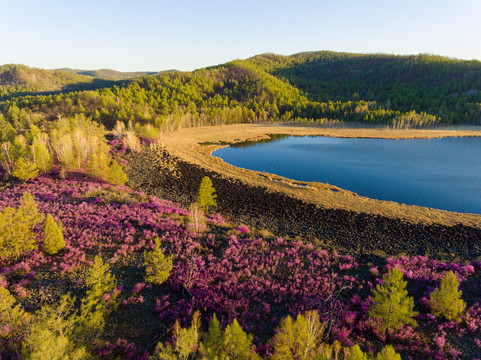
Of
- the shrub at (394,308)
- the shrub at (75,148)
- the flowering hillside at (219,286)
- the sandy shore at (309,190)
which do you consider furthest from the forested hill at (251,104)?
the shrub at (394,308)

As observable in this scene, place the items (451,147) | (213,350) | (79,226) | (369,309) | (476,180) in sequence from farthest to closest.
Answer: (451,147)
(476,180)
(79,226)
(369,309)
(213,350)

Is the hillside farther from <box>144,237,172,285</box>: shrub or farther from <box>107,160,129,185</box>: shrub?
<box>107,160,129,185</box>: shrub

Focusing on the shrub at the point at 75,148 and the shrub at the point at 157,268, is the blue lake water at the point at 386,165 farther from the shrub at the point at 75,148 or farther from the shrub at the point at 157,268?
the shrub at the point at 157,268

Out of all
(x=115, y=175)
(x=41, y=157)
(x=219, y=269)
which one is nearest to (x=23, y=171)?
(x=41, y=157)

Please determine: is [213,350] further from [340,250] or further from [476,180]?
[476,180]

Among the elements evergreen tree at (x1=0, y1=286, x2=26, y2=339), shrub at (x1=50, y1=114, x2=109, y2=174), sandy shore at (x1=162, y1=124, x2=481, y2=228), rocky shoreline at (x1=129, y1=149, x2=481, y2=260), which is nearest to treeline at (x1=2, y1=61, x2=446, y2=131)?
sandy shore at (x1=162, y1=124, x2=481, y2=228)

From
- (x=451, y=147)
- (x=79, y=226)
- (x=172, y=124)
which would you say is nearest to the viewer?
(x=79, y=226)

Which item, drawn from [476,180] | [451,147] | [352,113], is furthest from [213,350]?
[352,113]
